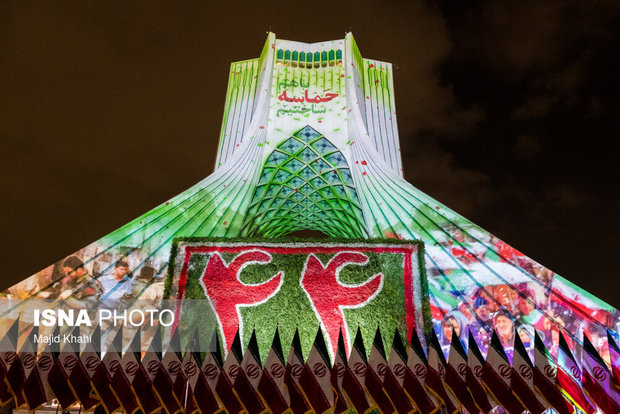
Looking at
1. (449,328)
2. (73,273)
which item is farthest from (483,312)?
(73,273)

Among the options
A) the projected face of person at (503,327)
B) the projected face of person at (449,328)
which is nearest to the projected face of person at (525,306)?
the projected face of person at (503,327)

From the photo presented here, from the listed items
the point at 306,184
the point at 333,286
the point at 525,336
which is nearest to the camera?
the point at 525,336

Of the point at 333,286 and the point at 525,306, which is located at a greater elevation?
the point at 333,286

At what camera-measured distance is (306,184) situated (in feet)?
66.0

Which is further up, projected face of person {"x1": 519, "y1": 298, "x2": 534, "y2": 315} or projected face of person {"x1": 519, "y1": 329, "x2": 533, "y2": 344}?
projected face of person {"x1": 519, "y1": 298, "x2": 534, "y2": 315}

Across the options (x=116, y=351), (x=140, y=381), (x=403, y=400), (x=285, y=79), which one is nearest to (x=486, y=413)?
(x=403, y=400)

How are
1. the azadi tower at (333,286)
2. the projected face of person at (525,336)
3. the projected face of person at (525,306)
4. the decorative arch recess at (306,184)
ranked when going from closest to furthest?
1. the azadi tower at (333,286)
2. the projected face of person at (525,336)
3. the projected face of person at (525,306)
4. the decorative arch recess at (306,184)

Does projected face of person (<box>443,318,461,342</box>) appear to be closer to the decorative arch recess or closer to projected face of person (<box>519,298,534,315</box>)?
projected face of person (<box>519,298,534,315</box>)

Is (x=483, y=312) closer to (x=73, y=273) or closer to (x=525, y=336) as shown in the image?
(x=525, y=336)

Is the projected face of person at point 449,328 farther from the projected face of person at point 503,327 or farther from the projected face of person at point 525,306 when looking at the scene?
the projected face of person at point 525,306

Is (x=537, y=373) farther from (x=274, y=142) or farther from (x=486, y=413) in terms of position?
(x=274, y=142)

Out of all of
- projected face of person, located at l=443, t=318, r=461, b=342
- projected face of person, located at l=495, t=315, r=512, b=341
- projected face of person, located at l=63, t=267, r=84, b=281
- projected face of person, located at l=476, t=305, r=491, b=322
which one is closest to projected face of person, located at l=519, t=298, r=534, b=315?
projected face of person, located at l=495, t=315, r=512, b=341

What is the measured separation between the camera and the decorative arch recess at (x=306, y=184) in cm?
1867

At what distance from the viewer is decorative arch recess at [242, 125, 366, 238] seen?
18672 mm
